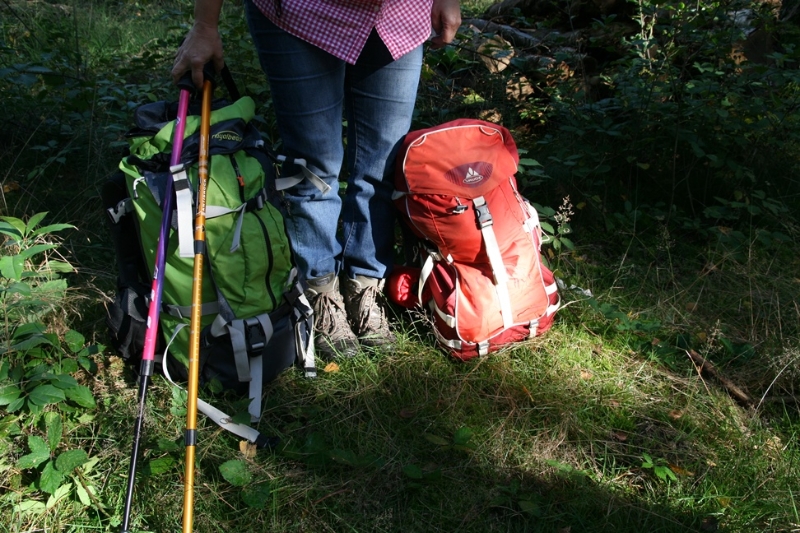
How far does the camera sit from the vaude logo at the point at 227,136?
2.30 m

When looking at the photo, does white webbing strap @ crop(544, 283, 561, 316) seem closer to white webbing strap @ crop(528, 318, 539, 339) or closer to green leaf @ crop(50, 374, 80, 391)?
white webbing strap @ crop(528, 318, 539, 339)

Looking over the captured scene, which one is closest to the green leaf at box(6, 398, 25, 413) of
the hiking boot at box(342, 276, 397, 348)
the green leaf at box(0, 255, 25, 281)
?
the green leaf at box(0, 255, 25, 281)

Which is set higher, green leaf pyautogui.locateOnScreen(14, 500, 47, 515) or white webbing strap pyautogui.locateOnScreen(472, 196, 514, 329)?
white webbing strap pyautogui.locateOnScreen(472, 196, 514, 329)

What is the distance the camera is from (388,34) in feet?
7.28

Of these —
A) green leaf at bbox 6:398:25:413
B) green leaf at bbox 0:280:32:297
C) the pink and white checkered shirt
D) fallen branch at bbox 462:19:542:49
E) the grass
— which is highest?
the pink and white checkered shirt

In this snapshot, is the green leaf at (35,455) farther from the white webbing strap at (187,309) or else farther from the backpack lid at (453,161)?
the backpack lid at (453,161)

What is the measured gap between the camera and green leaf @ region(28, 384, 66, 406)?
2084 mm

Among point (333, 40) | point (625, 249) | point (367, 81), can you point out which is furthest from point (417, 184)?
point (625, 249)

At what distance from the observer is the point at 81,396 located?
2.21 meters

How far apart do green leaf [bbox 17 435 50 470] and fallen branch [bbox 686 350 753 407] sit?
2315mm

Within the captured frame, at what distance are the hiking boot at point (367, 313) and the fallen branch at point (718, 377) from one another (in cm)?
123

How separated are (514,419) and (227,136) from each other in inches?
58.0

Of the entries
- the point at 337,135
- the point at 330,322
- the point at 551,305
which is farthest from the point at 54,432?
the point at 551,305

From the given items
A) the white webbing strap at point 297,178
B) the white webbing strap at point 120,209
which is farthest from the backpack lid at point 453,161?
the white webbing strap at point 120,209
